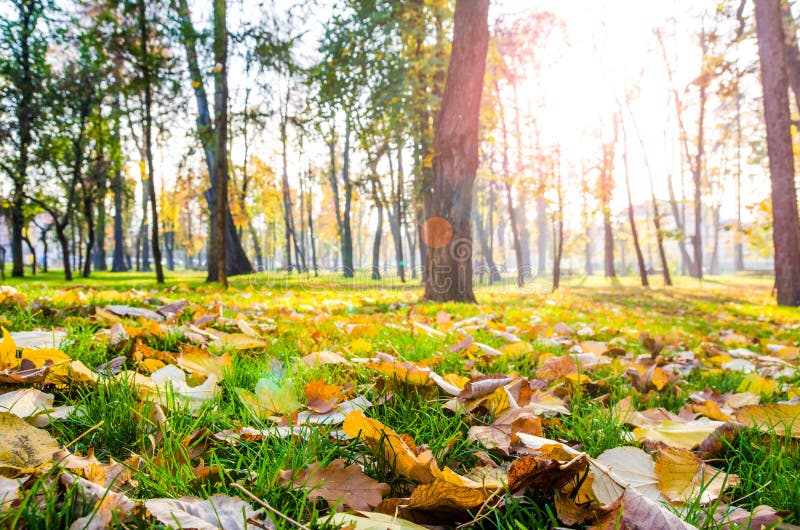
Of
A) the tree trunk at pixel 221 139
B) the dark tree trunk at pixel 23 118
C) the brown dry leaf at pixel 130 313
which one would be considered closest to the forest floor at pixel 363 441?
the brown dry leaf at pixel 130 313

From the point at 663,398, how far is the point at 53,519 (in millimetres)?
1845

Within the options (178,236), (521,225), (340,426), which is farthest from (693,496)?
(178,236)

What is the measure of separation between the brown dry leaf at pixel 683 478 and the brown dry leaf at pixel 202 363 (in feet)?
4.14

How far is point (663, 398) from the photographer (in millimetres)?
1680

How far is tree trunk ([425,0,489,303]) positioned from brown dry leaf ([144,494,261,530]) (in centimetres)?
598

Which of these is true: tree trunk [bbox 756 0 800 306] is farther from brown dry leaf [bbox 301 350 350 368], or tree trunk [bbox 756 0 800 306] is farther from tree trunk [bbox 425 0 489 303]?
brown dry leaf [bbox 301 350 350 368]

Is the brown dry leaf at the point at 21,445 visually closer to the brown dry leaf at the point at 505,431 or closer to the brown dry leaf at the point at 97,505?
the brown dry leaf at the point at 97,505

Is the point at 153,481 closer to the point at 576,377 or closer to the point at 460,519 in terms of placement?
the point at 460,519

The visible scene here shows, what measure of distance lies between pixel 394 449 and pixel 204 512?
1.31 feet

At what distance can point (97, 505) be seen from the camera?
663 millimetres

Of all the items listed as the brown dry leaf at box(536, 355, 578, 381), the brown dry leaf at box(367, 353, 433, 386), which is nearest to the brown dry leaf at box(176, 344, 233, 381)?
the brown dry leaf at box(367, 353, 433, 386)

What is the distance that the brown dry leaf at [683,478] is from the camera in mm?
896

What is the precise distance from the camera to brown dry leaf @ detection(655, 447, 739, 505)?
Result: 896 millimetres

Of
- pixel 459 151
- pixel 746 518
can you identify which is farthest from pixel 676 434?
A: pixel 459 151
